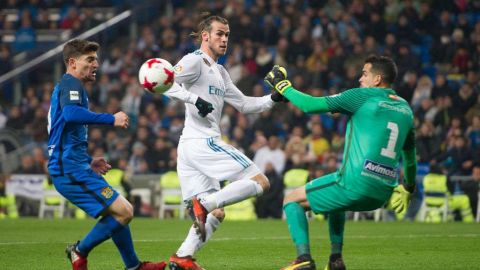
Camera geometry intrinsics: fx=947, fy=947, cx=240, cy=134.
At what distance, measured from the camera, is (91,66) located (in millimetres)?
8953

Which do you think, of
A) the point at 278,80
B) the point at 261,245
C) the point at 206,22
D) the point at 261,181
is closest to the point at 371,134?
the point at 278,80

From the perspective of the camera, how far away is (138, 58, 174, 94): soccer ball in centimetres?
914

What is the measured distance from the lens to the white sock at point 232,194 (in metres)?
9.09

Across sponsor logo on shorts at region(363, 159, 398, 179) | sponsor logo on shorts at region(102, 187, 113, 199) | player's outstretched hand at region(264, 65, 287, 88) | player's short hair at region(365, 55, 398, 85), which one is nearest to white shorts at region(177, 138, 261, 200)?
player's outstretched hand at region(264, 65, 287, 88)

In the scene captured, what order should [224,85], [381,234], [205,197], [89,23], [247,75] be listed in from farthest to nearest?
[89,23] < [247,75] < [381,234] < [224,85] < [205,197]

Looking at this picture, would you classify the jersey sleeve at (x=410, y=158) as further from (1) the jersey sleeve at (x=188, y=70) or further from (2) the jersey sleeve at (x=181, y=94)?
(1) the jersey sleeve at (x=188, y=70)

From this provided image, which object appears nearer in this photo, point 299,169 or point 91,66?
point 91,66

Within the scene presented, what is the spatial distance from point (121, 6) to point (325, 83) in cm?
886

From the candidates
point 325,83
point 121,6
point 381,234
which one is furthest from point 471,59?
point 121,6

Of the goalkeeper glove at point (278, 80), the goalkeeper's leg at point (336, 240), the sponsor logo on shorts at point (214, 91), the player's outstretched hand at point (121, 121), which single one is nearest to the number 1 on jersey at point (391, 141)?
the goalkeeper's leg at point (336, 240)

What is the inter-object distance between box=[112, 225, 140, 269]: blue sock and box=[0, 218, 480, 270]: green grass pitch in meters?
1.39

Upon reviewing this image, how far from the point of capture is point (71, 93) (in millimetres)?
8570

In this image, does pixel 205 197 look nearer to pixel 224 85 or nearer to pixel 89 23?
pixel 224 85

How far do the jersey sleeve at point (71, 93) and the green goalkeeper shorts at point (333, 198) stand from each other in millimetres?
2243
